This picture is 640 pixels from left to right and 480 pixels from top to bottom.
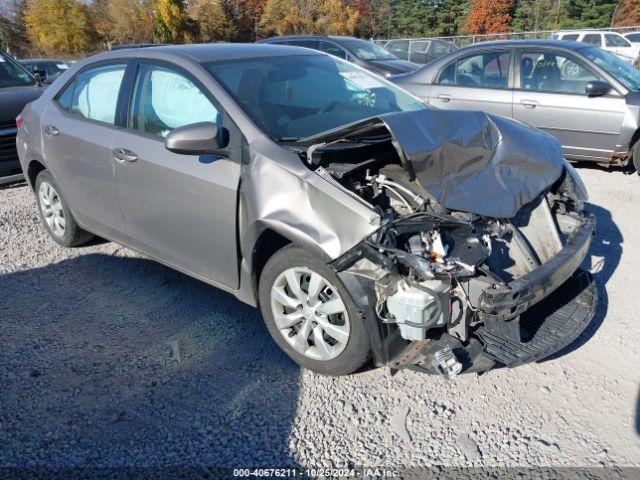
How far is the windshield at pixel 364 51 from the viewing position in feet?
38.1

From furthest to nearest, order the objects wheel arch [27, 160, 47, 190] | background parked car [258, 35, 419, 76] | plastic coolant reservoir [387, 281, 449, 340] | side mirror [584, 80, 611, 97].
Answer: background parked car [258, 35, 419, 76] < side mirror [584, 80, 611, 97] < wheel arch [27, 160, 47, 190] < plastic coolant reservoir [387, 281, 449, 340]

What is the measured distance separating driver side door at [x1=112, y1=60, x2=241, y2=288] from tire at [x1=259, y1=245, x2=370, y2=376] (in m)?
0.36

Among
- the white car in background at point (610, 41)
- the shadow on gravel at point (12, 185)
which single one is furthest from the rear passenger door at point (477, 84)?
the white car in background at point (610, 41)

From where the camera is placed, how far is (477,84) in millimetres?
7289

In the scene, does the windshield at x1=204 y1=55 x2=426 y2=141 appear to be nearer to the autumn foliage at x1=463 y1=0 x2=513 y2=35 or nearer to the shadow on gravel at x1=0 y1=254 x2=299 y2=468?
the shadow on gravel at x1=0 y1=254 x2=299 y2=468

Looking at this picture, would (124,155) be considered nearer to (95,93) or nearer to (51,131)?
(95,93)

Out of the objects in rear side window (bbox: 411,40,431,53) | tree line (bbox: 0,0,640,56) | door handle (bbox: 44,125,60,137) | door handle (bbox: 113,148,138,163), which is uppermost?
door handle (bbox: 113,148,138,163)

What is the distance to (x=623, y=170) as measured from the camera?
678 cm

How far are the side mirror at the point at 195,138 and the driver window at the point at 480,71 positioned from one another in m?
5.25

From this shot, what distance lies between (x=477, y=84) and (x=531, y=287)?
5349 millimetres

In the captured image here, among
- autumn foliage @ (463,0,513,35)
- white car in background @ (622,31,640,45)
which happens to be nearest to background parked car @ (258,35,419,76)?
white car in background @ (622,31,640,45)

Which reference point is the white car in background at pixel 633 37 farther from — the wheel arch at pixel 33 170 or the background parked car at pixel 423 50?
the wheel arch at pixel 33 170

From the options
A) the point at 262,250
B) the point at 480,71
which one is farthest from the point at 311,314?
the point at 480,71

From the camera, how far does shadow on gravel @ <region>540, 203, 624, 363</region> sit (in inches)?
131
